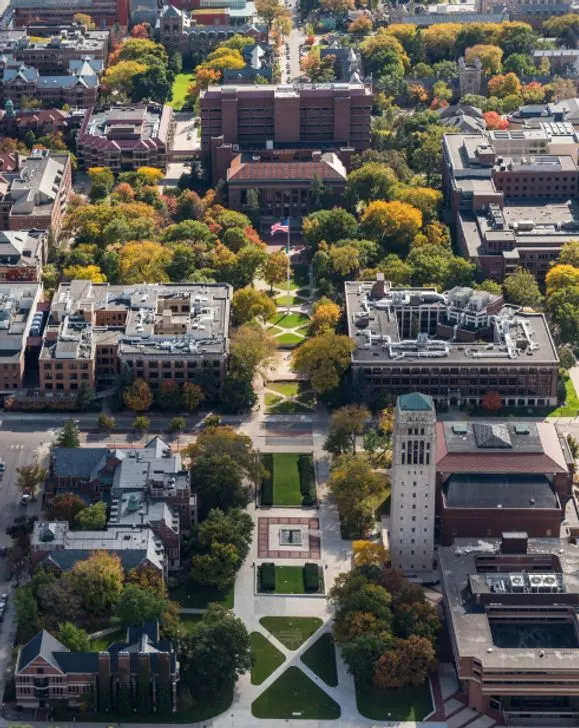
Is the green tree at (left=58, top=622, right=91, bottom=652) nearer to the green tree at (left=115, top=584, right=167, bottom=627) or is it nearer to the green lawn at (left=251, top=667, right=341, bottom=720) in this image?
the green tree at (left=115, top=584, right=167, bottom=627)

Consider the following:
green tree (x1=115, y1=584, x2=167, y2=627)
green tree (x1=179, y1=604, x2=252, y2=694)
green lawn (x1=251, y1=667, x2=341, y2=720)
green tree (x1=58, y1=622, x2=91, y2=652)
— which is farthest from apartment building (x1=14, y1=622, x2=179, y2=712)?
green lawn (x1=251, y1=667, x2=341, y2=720)

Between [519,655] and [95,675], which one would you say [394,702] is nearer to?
[519,655]

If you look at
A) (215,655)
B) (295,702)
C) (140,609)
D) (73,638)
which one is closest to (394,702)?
(295,702)

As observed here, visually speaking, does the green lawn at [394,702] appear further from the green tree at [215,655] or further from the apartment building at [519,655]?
the green tree at [215,655]

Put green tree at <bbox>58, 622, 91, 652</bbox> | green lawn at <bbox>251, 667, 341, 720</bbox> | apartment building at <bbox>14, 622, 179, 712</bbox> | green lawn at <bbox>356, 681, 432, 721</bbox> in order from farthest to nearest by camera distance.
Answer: green tree at <bbox>58, 622, 91, 652</bbox> → green lawn at <bbox>251, 667, 341, 720</bbox> → green lawn at <bbox>356, 681, 432, 721</bbox> → apartment building at <bbox>14, 622, 179, 712</bbox>

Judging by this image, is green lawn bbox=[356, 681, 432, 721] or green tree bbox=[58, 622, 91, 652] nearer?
green lawn bbox=[356, 681, 432, 721]

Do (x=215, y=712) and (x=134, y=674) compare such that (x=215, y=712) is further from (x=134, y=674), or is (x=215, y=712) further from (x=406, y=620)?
(x=406, y=620)

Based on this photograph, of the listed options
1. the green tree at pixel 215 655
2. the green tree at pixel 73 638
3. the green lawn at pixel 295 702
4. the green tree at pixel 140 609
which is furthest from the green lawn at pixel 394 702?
the green tree at pixel 73 638
